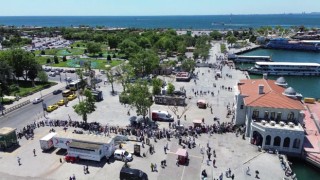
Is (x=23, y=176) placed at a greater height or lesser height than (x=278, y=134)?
lesser

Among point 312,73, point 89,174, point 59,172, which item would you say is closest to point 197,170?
point 89,174

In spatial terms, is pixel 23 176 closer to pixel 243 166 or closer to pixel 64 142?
pixel 64 142

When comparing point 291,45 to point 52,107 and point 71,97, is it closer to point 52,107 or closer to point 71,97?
point 71,97

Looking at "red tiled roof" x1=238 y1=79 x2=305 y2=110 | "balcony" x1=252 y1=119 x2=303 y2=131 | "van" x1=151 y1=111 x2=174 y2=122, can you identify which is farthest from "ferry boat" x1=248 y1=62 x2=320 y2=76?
"balcony" x1=252 y1=119 x2=303 y2=131

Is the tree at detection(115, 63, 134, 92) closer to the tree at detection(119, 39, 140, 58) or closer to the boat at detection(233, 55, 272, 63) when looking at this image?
the tree at detection(119, 39, 140, 58)

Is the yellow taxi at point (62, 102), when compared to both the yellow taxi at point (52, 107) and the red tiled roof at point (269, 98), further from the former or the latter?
the red tiled roof at point (269, 98)

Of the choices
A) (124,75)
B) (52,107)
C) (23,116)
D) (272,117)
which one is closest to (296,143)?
(272,117)

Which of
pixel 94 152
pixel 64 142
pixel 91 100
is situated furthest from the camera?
pixel 91 100
